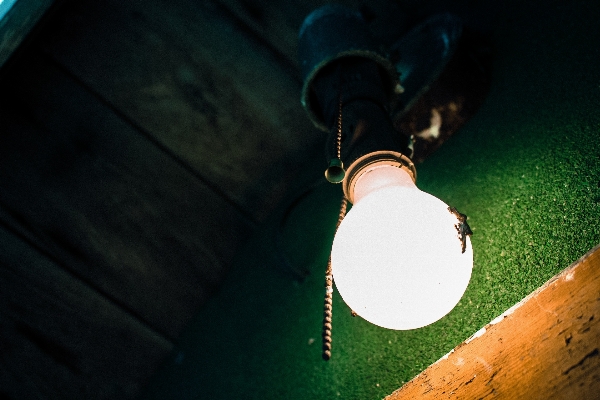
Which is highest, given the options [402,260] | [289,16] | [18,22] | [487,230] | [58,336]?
[18,22]

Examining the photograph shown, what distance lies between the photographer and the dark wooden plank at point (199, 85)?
1.13 m

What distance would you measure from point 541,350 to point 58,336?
1.20 metres

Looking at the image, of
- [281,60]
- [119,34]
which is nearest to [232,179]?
[281,60]

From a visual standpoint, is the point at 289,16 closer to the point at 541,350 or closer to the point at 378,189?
the point at 378,189

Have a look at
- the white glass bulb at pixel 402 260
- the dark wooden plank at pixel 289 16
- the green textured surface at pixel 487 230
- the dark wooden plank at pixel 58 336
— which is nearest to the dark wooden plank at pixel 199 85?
the dark wooden plank at pixel 289 16

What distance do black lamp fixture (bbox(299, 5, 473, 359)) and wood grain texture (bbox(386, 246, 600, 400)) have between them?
0.26 ft

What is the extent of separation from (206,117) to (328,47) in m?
0.51

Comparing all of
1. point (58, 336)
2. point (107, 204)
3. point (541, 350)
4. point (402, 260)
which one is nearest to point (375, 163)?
point (402, 260)

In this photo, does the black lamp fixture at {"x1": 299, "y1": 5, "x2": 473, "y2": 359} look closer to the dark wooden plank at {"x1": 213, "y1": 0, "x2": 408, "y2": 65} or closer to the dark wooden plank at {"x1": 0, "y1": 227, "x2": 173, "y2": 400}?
the dark wooden plank at {"x1": 213, "y1": 0, "x2": 408, "y2": 65}

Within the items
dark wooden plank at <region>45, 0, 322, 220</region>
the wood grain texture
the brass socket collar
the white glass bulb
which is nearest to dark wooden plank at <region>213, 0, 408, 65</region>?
dark wooden plank at <region>45, 0, 322, 220</region>

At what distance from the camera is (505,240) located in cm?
67

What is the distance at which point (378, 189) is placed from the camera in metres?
0.57

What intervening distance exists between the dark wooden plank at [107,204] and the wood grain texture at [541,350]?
0.90 metres

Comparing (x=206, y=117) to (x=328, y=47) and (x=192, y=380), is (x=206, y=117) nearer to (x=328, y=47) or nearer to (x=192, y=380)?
(x=328, y=47)
